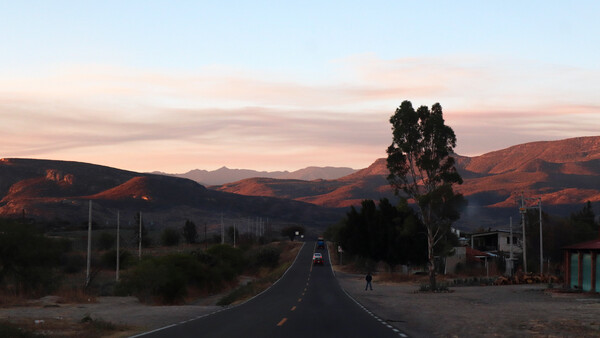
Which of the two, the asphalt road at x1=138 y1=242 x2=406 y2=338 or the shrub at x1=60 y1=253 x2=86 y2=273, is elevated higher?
the asphalt road at x1=138 y1=242 x2=406 y2=338

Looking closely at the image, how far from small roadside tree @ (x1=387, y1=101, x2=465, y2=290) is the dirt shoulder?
8936 mm

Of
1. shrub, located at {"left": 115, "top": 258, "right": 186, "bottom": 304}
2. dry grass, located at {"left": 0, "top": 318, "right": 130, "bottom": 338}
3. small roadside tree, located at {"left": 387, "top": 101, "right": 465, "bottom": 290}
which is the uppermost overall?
small roadside tree, located at {"left": 387, "top": 101, "right": 465, "bottom": 290}

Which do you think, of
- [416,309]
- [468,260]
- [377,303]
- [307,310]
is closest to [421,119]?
[377,303]

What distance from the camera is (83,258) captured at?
104 m

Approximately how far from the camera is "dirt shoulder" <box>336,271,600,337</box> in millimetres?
23281

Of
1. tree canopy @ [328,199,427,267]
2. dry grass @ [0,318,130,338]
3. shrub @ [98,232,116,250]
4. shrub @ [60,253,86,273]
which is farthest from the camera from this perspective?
shrub @ [98,232,116,250]

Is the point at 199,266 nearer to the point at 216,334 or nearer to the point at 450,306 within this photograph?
the point at 450,306

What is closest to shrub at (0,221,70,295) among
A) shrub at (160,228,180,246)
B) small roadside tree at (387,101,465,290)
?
small roadside tree at (387,101,465,290)

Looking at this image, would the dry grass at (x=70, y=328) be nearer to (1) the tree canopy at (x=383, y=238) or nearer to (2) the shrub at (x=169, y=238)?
(1) the tree canopy at (x=383, y=238)

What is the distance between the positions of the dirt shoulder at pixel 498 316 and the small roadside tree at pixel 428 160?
8.94m

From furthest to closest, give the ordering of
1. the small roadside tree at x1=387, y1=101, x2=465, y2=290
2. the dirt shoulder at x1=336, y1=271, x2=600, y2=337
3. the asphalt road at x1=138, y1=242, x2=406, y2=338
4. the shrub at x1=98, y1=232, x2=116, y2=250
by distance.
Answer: the shrub at x1=98, y1=232, x2=116, y2=250 < the small roadside tree at x1=387, y1=101, x2=465, y2=290 < the dirt shoulder at x1=336, y1=271, x2=600, y2=337 < the asphalt road at x1=138, y1=242, x2=406, y2=338

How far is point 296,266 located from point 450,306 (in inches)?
2473

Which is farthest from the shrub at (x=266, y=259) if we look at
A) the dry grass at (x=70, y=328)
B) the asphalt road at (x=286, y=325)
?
the dry grass at (x=70, y=328)

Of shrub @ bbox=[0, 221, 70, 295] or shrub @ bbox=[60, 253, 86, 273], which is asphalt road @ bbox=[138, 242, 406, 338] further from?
shrub @ bbox=[60, 253, 86, 273]
